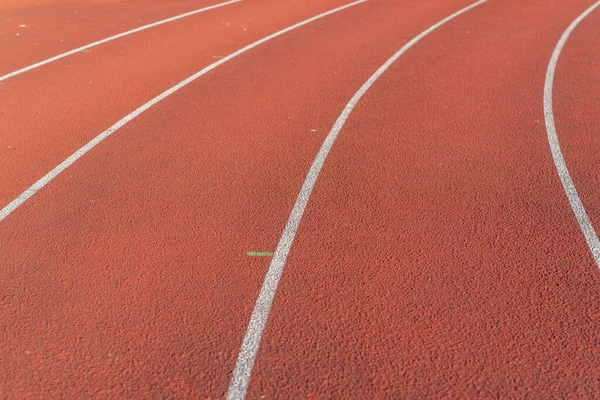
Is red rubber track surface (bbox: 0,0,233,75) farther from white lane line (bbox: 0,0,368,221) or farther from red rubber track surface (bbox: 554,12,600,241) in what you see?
red rubber track surface (bbox: 554,12,600,241)

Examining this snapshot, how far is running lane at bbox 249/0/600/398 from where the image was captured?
4.22 meters

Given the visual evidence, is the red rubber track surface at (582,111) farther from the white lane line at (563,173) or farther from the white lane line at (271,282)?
the white lane line at (271,282)

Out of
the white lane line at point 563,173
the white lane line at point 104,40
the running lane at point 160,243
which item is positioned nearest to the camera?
the running lane at point 160,243

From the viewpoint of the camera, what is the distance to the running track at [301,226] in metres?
4.29

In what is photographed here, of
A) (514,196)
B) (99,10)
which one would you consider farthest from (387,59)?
(99,10)

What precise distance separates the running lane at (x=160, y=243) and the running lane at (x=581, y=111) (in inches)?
94.8

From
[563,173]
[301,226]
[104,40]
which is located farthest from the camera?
[104,40]

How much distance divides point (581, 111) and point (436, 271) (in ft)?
14.3

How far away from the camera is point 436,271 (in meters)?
5.30

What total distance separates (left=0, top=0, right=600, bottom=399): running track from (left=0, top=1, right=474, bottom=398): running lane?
0.02 meters

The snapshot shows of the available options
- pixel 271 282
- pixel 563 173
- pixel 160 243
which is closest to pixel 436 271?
pixel 271 282

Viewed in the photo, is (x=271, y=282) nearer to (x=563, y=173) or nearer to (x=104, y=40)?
(x=563, y=173)

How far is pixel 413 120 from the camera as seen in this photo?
8.44 metres

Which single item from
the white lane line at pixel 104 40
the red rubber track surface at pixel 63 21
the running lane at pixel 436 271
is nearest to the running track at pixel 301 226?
the running lane at pixel 436 271
